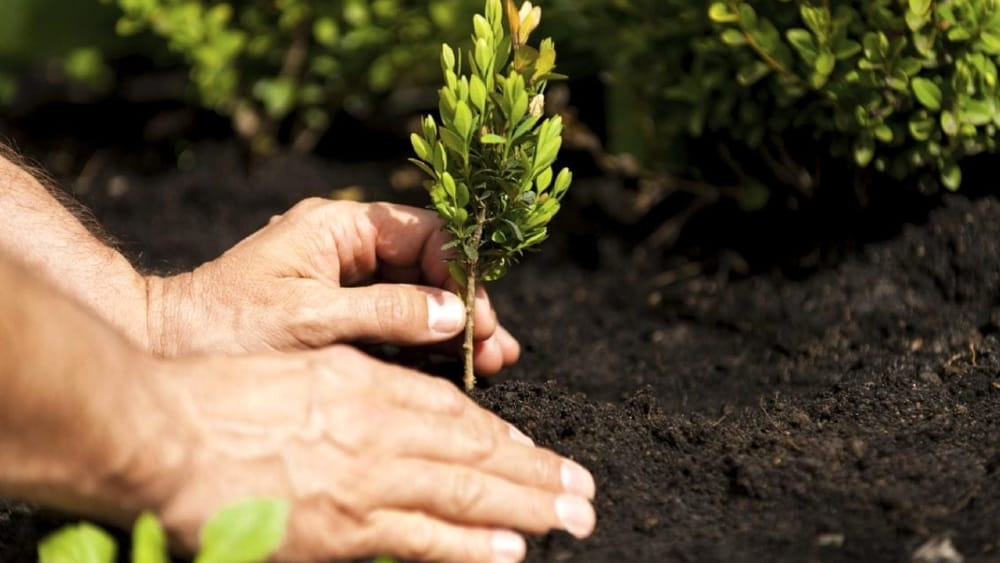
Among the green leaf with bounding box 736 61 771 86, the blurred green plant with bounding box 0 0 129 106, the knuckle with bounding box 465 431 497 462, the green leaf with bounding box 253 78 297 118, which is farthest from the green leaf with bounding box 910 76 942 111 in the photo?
the blurred green plant with bounding box 0 0 129 106

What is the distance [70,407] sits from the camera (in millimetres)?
1696

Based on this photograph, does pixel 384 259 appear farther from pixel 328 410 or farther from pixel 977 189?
pixel 977 189

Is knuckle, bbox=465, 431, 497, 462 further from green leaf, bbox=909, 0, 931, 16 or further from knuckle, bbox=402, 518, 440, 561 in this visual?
green leaf, bbox=909, 0, 931, 16

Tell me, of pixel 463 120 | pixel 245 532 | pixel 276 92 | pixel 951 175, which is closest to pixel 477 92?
pixel 463 120

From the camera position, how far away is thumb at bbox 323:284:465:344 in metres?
2.43

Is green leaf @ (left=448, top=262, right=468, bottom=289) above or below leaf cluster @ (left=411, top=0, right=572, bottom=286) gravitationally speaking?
below

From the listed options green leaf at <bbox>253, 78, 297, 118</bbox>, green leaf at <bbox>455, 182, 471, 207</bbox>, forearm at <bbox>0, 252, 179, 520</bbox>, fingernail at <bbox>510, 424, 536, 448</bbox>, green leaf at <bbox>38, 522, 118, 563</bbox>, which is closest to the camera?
forearm at <bbox>0, 252, 179, 520</bbox>

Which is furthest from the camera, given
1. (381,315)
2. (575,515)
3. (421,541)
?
(381,315)

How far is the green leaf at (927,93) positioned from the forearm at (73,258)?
1.81 meters

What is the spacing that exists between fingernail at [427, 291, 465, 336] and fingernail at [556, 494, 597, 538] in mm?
519

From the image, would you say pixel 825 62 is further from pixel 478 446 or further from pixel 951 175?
pixel 478 446

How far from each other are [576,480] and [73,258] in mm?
1238

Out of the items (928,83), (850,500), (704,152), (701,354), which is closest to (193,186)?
(704,152)

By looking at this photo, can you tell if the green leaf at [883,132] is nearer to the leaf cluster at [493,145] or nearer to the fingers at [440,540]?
the leaf cluster at [493,145]
